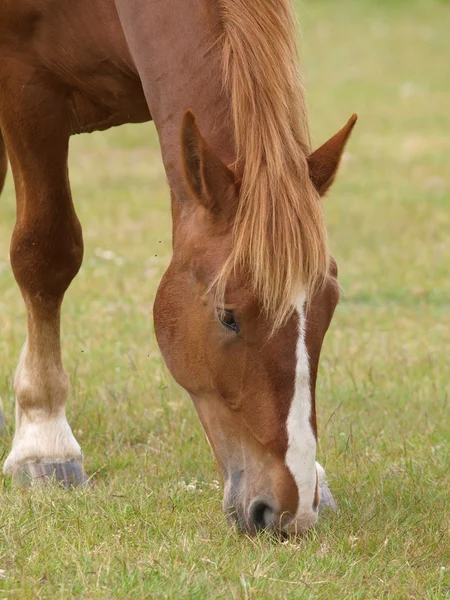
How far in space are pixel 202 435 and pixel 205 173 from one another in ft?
5.27

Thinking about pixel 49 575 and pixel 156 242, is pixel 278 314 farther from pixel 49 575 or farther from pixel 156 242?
pixel 156 242

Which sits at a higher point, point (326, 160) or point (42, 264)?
point (326, 160)

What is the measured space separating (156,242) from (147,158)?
4015 millimetres

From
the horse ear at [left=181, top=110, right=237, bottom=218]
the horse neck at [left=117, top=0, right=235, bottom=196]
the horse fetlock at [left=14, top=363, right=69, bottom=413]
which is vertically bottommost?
the horse fetlock at [left=14, top=363, right=69, bottom=413]

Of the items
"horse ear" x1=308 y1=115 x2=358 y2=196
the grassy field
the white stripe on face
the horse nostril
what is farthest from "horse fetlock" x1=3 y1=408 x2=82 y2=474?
"horse ear" x1=308 y1=115 x2=358 y2=196

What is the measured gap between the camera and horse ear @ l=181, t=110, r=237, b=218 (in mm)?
3107

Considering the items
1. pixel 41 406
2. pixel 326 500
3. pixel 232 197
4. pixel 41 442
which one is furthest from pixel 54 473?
pixel 232 197

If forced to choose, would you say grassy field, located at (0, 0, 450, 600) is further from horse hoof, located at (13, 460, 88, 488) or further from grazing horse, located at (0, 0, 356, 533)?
grazing horse, located at (0, 0, 356, 533)

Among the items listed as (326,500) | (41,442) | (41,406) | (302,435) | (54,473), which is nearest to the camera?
(302,435)

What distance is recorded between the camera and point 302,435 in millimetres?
3098

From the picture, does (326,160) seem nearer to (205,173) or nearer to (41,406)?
(205,173)

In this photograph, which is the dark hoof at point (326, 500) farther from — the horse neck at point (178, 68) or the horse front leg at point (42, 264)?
the horse neck at point (178, 68)

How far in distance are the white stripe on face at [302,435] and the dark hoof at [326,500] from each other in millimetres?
542

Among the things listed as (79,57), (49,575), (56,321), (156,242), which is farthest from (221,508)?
(156,242)
